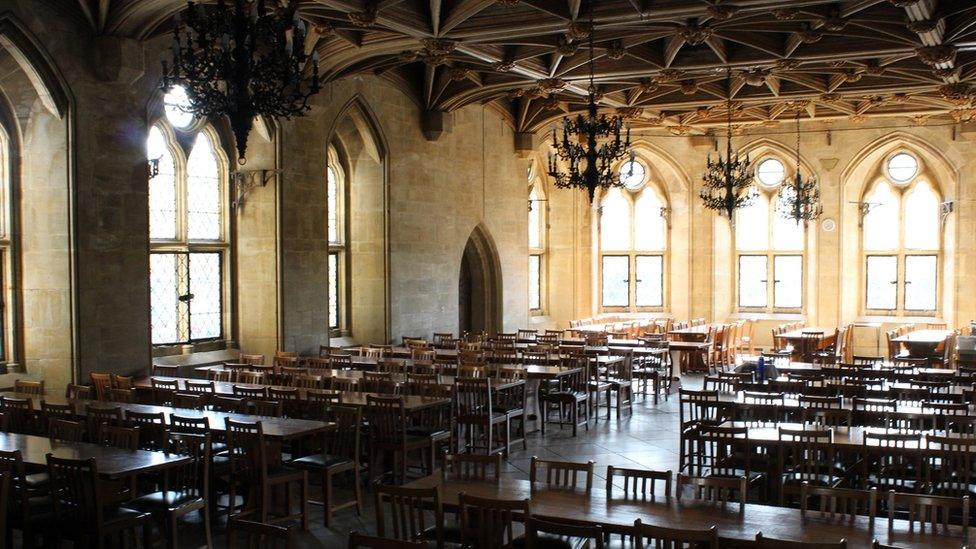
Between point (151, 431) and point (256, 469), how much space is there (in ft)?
3.01

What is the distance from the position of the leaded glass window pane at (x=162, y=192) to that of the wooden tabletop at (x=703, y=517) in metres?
8.68

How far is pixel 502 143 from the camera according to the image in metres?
20.6

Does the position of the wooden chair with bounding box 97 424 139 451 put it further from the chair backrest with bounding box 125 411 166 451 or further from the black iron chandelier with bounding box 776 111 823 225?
the black iron chandelier with bounding box 776 111 823 225

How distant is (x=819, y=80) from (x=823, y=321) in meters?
7.56

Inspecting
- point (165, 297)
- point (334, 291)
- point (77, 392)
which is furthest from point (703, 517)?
point (334, 291)

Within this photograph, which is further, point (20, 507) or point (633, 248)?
point (633, 248)

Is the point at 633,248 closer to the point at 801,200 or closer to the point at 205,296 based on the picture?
the point at 801,200

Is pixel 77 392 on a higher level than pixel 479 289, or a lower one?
lower

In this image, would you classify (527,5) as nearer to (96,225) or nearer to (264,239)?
(264,239)

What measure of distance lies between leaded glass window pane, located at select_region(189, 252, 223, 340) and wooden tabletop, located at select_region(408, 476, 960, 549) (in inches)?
350

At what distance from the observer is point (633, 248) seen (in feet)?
79.5

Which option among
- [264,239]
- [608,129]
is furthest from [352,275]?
[608,129]

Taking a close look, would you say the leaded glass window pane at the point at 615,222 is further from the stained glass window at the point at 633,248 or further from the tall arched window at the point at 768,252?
the tall arched window at the point at 768,252

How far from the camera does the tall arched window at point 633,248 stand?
24.1 m
